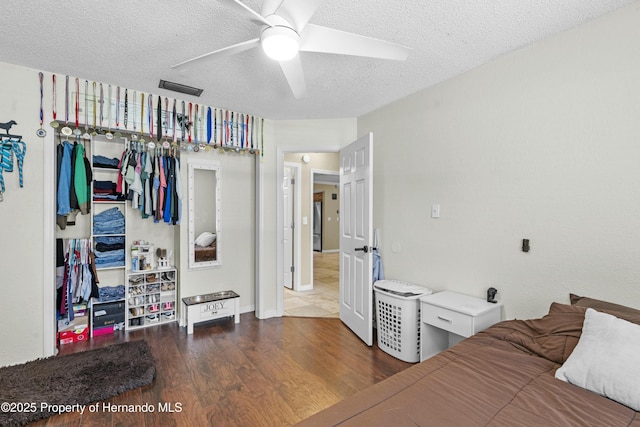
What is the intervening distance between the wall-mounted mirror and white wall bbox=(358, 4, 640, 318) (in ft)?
7.26

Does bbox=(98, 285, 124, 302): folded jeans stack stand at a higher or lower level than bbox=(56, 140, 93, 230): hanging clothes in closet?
lower

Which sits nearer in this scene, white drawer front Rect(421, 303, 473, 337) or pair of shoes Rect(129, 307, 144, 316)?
white drawer front Rect(421, 303, 473, 337)

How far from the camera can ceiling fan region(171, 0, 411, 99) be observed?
4.76ft

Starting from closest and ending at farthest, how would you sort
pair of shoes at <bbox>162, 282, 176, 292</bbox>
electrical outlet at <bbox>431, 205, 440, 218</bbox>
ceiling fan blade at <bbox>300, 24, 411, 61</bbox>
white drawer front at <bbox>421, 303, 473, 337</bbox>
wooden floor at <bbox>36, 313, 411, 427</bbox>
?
ceiling fan blade at <bbox>300, 24, 411, 61</bbox> → wooden floor at <bbox>36, 313, 411, 427</bbox> → white drawer front at <bbox>421, 303, 473, 337</bbox> → electrical outlet at <bbox>431, 205, 440, 218</bbox> → pair of shoes at <bbox>162, 282, 176, 292</bbox>

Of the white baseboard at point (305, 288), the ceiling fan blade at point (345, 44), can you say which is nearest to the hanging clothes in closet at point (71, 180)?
the ceiling fan blade at point (345, 44)

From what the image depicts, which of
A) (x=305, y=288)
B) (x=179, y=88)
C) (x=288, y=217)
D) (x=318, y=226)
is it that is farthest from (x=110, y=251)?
(x=318, y=226)

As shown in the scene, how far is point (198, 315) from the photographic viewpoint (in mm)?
3352

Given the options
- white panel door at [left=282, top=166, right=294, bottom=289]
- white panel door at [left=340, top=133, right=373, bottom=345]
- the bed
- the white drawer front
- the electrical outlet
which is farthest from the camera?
white panel door at [left=282, top=166, right=294, bottom=289]

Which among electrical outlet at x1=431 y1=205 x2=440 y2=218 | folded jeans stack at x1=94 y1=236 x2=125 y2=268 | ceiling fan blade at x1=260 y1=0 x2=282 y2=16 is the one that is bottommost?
folded jeans stack at x1=94 y1=236 x2=125 y2=268

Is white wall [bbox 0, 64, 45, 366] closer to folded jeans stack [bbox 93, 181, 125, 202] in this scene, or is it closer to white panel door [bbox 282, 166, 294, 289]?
folded jeans stack [bbox 93, 181, 125, 202]

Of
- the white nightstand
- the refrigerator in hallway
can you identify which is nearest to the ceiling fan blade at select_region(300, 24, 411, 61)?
the white nightstand

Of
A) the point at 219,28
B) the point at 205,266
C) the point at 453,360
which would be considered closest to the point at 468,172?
the point at 453,360

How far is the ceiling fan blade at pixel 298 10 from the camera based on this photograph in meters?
1.42

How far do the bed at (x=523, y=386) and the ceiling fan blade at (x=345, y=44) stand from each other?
1.65 m
